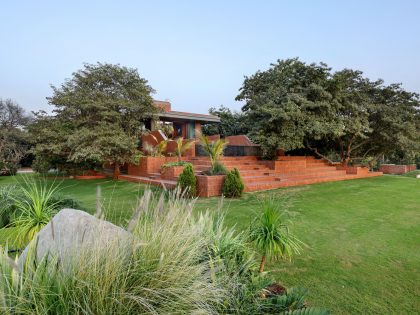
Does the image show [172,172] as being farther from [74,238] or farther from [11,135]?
[11,135]

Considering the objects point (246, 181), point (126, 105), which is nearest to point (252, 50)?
point (126, 105)

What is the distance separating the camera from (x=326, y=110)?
1156 cm

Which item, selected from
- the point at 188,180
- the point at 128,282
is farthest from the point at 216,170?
the point at 128,282

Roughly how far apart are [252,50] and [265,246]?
50.3 ft

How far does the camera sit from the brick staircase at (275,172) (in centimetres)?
1048

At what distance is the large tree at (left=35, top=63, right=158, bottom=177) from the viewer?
1161 cm

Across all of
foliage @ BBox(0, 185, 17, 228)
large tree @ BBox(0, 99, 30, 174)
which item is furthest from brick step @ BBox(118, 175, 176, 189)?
large tree @ BBox(0, 99, 30, 174)

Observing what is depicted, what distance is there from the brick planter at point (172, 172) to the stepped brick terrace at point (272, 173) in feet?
0.18

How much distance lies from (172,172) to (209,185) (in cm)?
235

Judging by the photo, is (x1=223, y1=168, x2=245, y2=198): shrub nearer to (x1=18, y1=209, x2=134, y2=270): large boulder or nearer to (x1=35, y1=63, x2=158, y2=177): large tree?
(x1=35, y1=63, x2=158, y2=177): large tree

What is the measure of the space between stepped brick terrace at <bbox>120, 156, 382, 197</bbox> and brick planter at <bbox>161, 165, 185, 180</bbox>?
0.05 metres

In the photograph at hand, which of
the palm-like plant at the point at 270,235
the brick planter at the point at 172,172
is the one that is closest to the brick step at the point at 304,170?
the brick planter at the point at 172,172

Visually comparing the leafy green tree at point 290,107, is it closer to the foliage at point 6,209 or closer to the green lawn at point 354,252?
the green lawn at point 354,252

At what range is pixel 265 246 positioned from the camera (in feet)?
9.25
